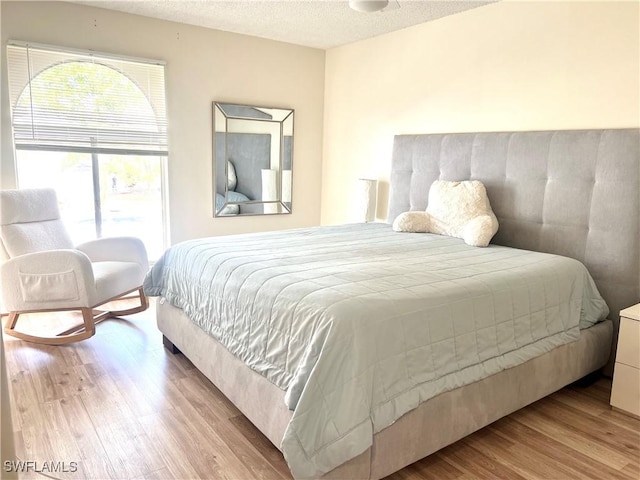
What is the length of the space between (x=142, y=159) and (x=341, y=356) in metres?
3.17

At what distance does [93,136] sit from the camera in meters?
3.76

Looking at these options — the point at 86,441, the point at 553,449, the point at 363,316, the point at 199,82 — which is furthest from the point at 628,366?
the point at 199,82

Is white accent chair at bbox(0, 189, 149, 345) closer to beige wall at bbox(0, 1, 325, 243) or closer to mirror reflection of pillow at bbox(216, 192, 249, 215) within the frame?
beige wall at bbox(0, 1, 325, 243)

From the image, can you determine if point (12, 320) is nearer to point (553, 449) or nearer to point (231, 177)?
point (231, 177)

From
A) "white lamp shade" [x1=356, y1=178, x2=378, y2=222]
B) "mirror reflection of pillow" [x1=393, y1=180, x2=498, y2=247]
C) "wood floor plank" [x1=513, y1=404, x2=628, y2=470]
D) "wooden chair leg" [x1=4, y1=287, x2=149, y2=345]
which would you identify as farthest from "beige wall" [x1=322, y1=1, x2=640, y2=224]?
"wooden chair leg" [x1=4, y1=287, x2=149, y2=345]

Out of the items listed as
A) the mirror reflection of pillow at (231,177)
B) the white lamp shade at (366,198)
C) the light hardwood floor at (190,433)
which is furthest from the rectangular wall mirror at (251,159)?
the light hardwood floor at (190,433)

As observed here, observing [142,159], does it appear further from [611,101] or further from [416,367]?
[611,101]

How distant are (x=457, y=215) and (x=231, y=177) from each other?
226cm

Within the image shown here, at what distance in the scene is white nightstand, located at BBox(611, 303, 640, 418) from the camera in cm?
228

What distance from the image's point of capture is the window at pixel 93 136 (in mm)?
3467

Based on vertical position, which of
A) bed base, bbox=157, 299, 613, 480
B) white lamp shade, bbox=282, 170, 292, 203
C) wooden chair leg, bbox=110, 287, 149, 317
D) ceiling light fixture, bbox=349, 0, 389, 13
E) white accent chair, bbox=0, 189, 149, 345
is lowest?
wooden chair leg, bbox=110, 287, 149, 317

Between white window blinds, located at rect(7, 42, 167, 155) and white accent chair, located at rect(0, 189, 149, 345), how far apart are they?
1.73 ft

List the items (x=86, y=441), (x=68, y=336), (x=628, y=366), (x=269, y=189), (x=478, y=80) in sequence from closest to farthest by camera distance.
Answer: (x=86, y=441) < (x=628, y=366) < (x=68, y=336) < (x=478, y=80) < (x=269, y=189)

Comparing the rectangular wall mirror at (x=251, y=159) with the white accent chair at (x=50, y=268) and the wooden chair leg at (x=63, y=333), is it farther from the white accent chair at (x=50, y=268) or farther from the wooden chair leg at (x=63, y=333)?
the wooden chair leg at (x=63, y=333)
